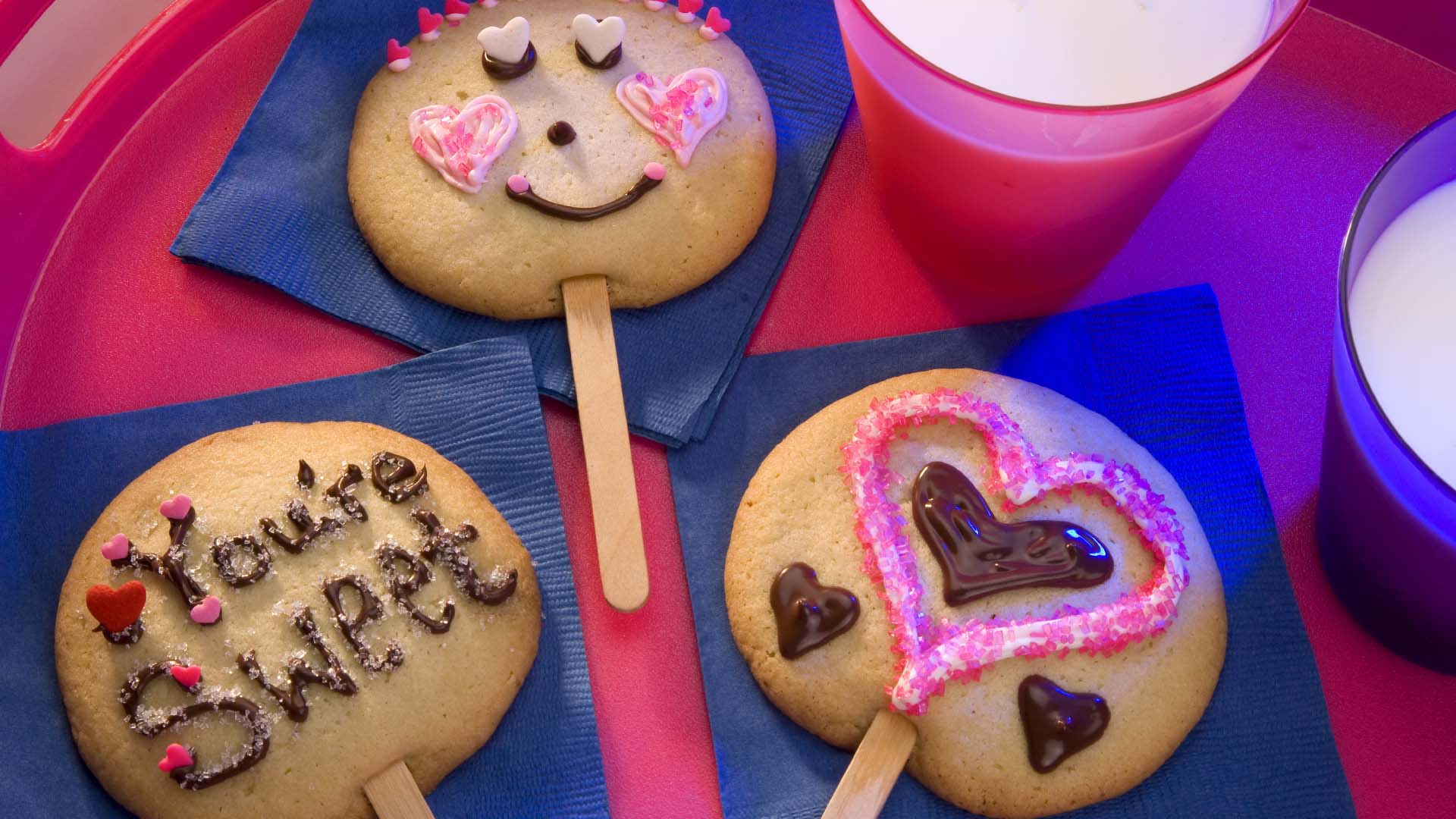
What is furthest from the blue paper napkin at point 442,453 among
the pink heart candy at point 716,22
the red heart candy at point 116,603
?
the pink heart candy at point 716,22

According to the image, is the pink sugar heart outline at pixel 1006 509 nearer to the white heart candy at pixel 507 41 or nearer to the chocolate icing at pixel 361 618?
the chocolate icing at pixel 361 618

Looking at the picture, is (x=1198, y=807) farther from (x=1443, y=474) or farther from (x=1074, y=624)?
(x=1443, y=474)

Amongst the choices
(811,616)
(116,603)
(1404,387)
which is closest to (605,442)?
(811,616)

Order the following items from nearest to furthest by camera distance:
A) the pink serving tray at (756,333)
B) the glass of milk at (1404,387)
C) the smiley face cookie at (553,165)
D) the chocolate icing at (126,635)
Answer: the glass of milk at (1404,387) → the chocolate icing at (126,635) → the pink serving tray at (756,333) → the smiley face cookie at (553,165)

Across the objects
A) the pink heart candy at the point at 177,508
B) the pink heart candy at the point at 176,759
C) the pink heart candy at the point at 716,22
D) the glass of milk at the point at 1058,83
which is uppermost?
the glass of milk at the point at 1058,83

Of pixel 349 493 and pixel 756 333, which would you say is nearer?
pixel 349 493

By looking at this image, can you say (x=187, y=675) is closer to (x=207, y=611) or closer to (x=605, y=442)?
(x=207, y=611)

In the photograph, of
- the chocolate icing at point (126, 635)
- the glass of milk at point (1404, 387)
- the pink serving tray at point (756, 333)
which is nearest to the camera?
the glass of milk at point (1404, 387)
